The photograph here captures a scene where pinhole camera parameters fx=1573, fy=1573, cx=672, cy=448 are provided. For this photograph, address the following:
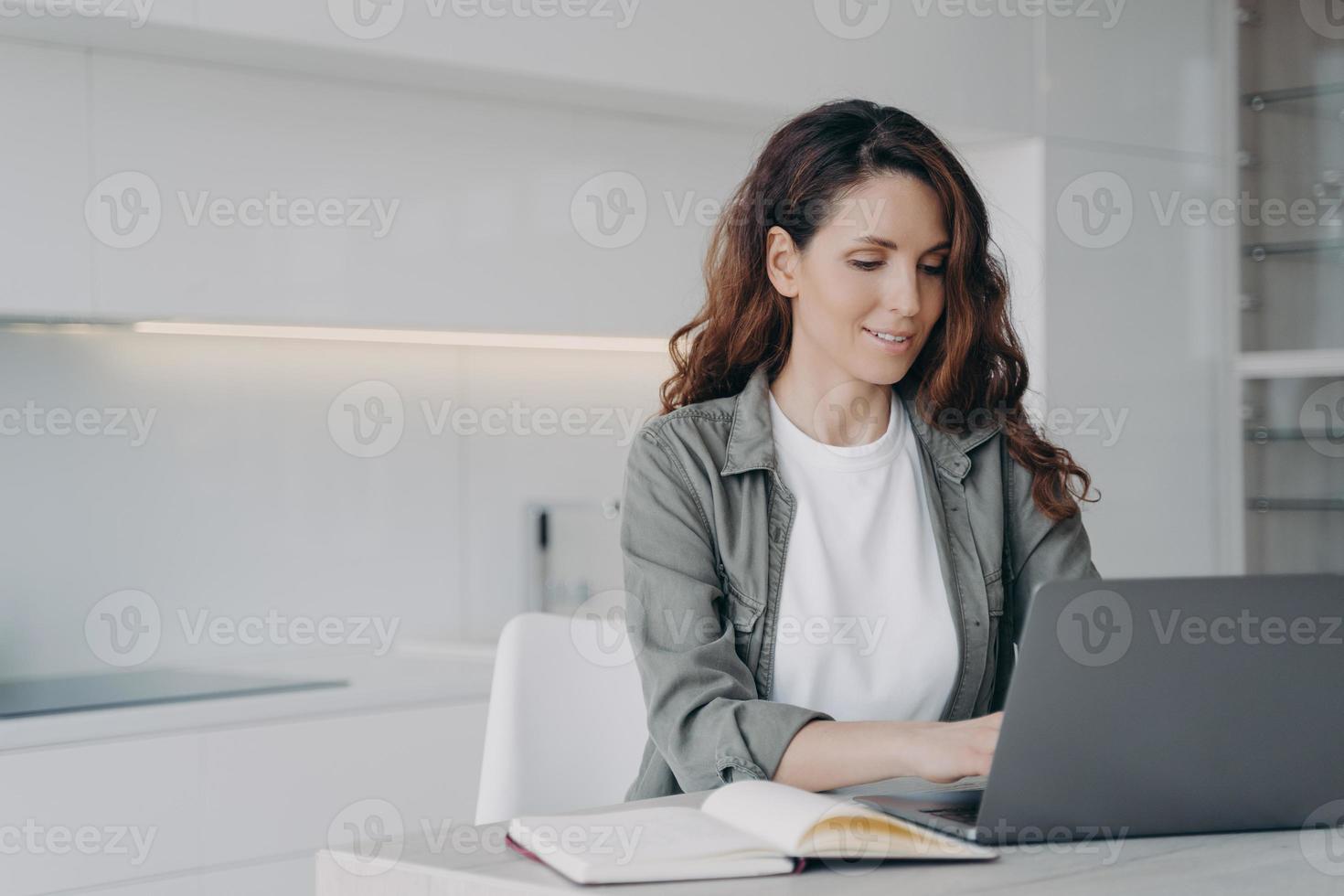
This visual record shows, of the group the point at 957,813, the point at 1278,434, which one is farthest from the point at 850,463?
the point at 1278,434

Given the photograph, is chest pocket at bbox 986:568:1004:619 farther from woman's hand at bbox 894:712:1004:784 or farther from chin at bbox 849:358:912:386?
woman's hand at bbox 894:712:1004:784

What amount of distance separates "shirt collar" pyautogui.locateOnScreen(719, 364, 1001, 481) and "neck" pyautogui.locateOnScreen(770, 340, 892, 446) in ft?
0.13

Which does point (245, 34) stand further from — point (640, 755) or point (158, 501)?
point (640, 755)

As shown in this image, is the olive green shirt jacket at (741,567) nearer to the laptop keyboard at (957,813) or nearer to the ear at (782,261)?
the ear at (782,261)

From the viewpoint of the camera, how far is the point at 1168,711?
1129 mm

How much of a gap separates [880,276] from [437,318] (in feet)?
4.53

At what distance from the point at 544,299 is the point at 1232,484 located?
1.89 meters

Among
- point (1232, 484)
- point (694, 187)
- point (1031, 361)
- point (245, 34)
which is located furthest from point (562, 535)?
point (1232, 484)

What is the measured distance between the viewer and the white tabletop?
1013 mm

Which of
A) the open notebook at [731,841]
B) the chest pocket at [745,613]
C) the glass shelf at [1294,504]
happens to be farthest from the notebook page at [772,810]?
the glass shelf at [1294,504]

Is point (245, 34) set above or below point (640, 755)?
above

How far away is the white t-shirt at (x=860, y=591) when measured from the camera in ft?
5.60

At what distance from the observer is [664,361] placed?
3705mm

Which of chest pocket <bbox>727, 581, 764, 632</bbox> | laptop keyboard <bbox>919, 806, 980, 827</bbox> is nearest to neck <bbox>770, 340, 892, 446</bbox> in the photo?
chest pocket <bbox>727, 581, 764, 632</bbox>
